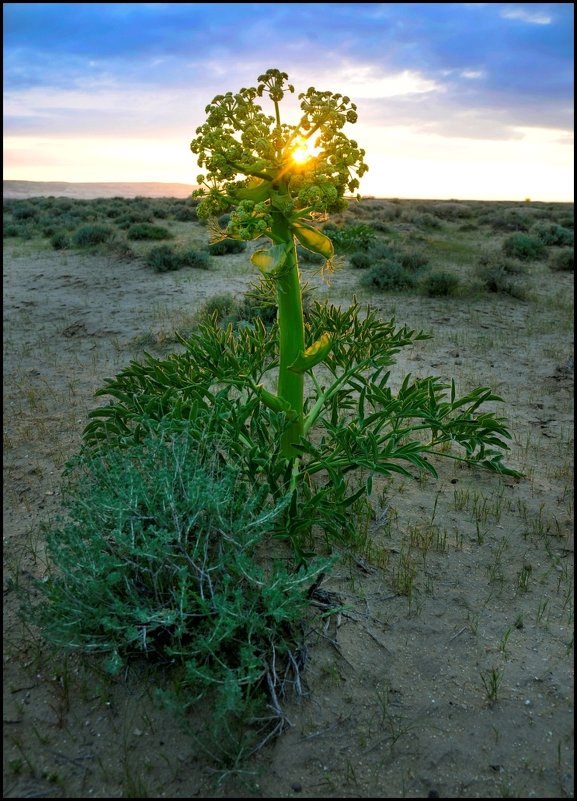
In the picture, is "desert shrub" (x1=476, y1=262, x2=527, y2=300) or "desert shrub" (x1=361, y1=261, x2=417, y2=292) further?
"desert shrub" (x1=361, y1=261, x2=417, y2=292)

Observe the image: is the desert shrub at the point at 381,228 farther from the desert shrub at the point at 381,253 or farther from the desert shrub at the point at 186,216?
the desert shrub at the point at 186,216

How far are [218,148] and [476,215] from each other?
27.0m

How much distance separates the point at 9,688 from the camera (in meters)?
2.44

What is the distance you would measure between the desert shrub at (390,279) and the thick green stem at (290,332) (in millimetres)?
7358

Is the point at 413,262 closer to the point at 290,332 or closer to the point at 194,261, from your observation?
the point at 194,261

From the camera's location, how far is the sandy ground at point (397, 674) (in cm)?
207

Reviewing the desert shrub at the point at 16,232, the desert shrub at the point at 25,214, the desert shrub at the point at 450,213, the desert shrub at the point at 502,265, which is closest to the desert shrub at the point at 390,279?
the desert shrub at the point at 502,265

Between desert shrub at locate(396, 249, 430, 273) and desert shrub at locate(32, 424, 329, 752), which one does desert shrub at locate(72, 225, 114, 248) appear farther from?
→ desert shrub at locate(32, 424, 329, 752)

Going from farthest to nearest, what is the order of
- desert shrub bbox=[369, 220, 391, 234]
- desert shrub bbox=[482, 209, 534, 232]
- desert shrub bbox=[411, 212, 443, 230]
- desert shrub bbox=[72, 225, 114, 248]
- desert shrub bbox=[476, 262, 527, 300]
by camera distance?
1. desert shrub bbox=[411, 212, 443, 230]
2. desert shrub bbox=[482, 209, 534, 232]
3. desert shrub bbox=[369, 220, 391, 234]
4. desert shrub bbox=[72, 225, 114, 248]
5. desert shrub bbox=[476, 262, 527, 300]

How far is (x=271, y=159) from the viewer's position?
291 centimetres

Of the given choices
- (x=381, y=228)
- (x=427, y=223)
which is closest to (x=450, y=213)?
(x=427, y=223)

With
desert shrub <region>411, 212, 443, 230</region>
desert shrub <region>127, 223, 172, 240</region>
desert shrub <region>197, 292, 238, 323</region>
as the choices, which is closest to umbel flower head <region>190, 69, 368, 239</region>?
desert shrub <region>197, 292, 238, 323</region>

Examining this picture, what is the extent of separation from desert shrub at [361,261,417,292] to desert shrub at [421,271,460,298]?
395 millimetres

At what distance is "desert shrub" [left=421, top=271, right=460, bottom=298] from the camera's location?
9898mm
